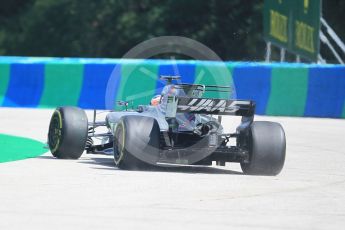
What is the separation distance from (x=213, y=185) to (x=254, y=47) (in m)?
34.8

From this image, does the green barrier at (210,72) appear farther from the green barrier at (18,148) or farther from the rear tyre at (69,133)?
the rear tyre at (69,133)

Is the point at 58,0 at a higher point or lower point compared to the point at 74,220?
higher

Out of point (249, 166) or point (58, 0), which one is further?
point (58, 0)

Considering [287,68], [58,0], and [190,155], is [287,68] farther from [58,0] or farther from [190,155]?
[58,0]

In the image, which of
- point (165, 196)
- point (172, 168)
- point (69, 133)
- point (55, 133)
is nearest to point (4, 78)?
point (55, 133)

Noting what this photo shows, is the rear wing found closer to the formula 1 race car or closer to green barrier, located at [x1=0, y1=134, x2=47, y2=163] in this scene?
the formula 1 race car

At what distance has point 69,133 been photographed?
540 inches

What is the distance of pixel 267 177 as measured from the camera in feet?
41.6

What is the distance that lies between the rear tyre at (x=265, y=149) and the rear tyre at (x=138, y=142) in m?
1.19

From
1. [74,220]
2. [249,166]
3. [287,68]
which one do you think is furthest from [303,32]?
[74,220]

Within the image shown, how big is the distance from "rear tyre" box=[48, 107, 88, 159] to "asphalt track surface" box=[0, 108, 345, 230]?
185 mm

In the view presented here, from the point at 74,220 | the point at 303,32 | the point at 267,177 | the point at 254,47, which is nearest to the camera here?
the point at 74,220

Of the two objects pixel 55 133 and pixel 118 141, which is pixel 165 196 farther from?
pixel 55 133

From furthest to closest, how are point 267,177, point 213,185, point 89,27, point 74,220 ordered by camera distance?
point 89,27
point 267,177
point 213,185
point 74,220
